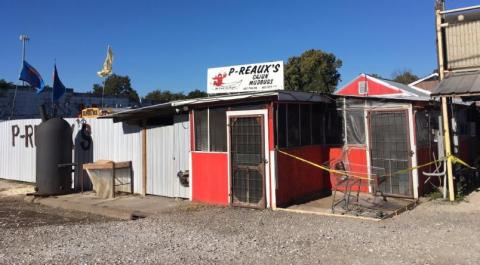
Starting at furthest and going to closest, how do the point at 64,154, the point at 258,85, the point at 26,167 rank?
the point at 26,167, the point at 64,154, the point at 258,85

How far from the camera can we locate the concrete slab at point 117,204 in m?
10.5

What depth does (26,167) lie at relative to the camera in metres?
17.2

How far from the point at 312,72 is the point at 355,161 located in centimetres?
4119

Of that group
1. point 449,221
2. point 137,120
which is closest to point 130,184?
point 137,120

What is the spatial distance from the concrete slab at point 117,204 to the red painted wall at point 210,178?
534 millimetres

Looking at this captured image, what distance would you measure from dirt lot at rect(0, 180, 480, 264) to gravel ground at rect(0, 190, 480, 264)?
1 centimetres

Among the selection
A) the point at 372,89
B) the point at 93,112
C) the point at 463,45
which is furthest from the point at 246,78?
the point at 372,89

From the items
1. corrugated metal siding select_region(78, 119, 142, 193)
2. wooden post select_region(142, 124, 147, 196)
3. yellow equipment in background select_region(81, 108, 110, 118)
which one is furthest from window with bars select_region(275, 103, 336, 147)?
yellow equipment in background select_region(81, 108, 110, 118)

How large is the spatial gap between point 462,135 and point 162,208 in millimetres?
10707

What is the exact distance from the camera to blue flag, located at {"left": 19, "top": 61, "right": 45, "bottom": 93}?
17.9 meters

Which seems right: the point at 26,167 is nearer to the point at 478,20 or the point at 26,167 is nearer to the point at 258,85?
the point at 258,85

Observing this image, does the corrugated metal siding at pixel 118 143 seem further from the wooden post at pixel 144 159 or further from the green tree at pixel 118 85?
the green tree at pixel 118 85

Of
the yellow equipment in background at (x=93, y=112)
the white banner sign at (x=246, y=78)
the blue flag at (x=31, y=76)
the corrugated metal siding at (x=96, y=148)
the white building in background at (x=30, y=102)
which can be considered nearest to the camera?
the white banner sign at (x=246, y=78)

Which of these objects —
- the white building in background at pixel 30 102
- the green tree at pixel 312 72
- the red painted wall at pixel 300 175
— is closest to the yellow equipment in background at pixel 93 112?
the red painted wall at pixel 300 175
